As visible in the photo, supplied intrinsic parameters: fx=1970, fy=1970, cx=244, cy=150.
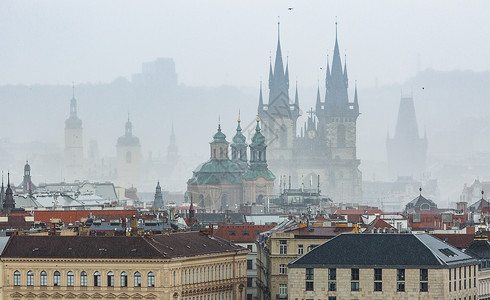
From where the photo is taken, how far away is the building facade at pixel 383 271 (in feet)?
299

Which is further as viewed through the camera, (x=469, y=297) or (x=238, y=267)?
(x=238, y=267)

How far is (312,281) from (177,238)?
12.5 meters

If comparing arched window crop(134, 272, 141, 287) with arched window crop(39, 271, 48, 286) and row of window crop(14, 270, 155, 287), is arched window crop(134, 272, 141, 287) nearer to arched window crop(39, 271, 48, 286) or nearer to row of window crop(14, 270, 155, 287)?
row of window crop(14, 270, 155, 287)

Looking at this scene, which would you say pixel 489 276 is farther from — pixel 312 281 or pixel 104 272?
pixel 104 272

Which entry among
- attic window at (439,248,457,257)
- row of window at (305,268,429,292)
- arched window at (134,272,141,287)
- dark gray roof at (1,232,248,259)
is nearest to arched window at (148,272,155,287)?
arched window at (134,272,141,287)

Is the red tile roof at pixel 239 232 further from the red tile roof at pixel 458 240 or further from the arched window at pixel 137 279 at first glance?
the arched window at pixel 137 279

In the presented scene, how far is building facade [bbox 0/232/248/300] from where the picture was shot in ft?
314

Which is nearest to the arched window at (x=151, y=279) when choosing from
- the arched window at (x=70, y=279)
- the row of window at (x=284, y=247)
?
the arched window at (x=70, y=279)

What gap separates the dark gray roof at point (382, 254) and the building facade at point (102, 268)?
259 inches

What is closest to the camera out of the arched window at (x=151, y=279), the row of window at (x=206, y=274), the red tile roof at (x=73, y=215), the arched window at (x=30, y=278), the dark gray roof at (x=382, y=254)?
the dark gray roof at (x=382, y=254)

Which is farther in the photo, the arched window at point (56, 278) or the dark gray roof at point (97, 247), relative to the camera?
the arched window at point (56, 278)

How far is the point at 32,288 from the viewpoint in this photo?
97.6 meters

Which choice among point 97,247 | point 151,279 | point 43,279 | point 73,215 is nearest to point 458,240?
point 151,279

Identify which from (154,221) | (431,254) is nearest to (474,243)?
(431,254)
